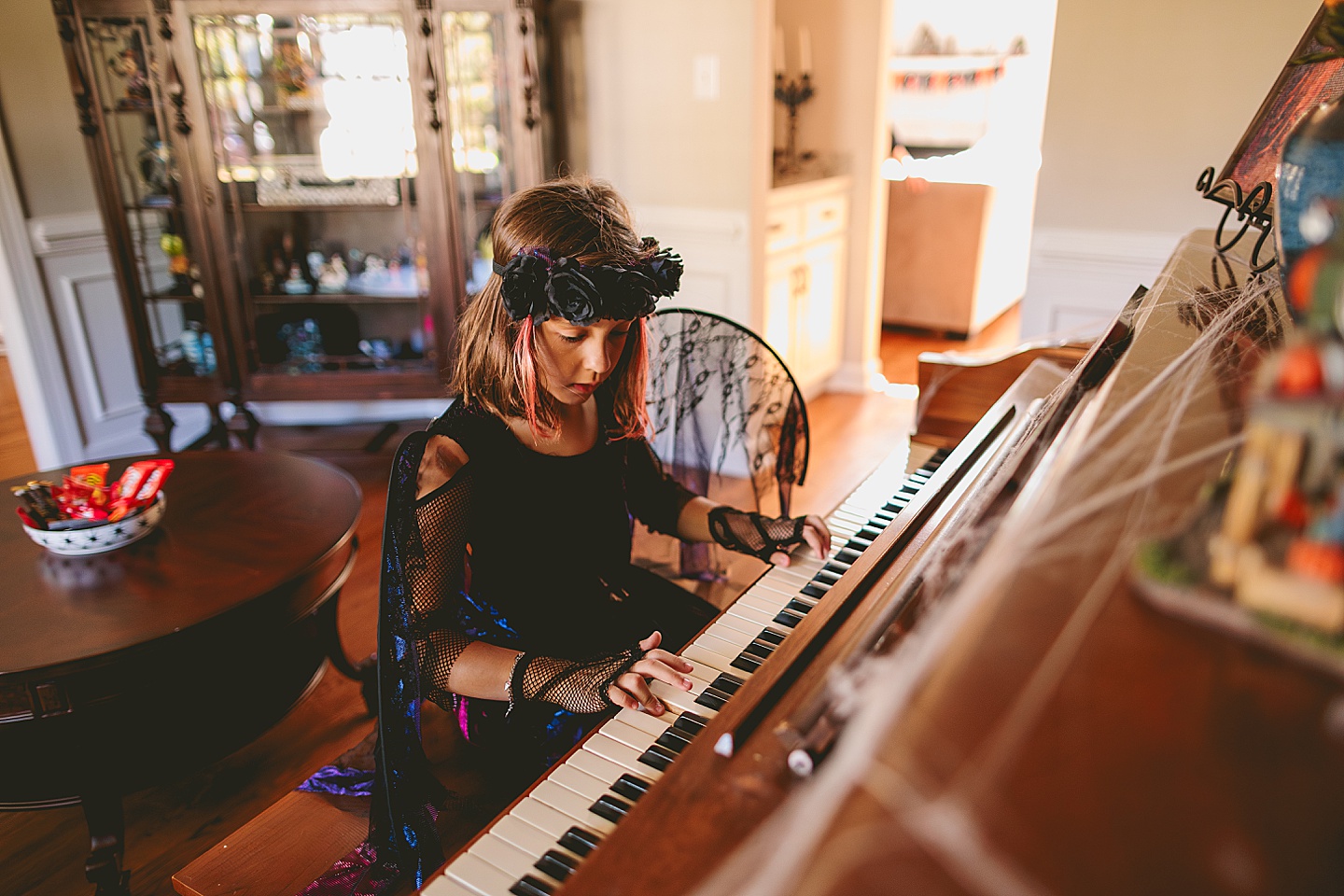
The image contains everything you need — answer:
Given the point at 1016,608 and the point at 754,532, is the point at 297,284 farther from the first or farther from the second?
the point at 1016,608

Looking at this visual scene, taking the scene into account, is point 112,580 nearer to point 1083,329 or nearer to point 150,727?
point 150,727

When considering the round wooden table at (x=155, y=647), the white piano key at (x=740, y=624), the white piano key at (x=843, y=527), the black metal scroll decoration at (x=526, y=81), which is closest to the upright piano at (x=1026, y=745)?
the white piano key at (x=740, y=624)

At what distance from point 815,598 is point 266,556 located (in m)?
1.26

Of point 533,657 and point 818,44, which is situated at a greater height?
Result: point 818,44

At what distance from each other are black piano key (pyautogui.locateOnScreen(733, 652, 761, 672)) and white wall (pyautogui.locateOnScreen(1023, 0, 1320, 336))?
263 cm

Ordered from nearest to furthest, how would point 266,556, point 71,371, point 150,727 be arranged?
point 150,727 < point 266,556 < point 71,371

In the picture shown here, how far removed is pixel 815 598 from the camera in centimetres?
130

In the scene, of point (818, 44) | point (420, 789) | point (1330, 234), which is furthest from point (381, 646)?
point (818, 44)

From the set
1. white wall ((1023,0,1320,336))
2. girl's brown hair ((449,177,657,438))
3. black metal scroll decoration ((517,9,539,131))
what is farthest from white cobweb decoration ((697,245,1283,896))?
black metal scroll decoration ((517,9,539,131))

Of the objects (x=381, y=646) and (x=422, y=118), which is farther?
(x=422, y=118)

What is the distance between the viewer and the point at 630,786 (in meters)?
0.93

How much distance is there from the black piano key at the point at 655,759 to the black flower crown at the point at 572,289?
58 centimetres

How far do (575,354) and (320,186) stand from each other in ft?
9.24

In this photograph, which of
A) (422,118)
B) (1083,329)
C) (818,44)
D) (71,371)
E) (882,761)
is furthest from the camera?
(818,44)
